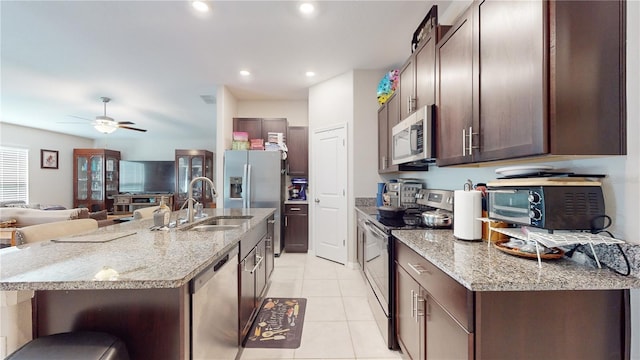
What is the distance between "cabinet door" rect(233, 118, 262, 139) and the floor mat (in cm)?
291

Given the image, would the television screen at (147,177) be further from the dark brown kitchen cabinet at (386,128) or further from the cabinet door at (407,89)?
the cabinet door at (407,89)

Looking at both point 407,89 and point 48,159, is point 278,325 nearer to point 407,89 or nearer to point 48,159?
point 407,89

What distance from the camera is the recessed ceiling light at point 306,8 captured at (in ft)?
7.45

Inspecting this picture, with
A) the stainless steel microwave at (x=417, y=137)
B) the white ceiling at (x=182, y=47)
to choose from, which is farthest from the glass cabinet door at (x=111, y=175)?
the stainless steel microwave at (x=417, y=137)

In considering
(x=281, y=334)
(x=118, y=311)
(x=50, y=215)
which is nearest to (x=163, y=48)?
(x=50, y=215)

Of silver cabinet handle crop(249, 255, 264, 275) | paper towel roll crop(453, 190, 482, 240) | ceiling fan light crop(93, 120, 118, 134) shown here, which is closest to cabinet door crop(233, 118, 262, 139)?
ceiling fan light crop(93, 120, 118, 134)

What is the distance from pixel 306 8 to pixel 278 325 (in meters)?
2.76

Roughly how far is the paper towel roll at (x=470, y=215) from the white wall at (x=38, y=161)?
9.14 meters

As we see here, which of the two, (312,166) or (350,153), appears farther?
(312,166)

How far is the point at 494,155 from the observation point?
4.10 feet

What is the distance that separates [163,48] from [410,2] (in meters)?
2.68

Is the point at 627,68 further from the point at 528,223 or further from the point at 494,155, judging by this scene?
the point at 528,223

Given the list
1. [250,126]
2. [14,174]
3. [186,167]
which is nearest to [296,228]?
[250,126]

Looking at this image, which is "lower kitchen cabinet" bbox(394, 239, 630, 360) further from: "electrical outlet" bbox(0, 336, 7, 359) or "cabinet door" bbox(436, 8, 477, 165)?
"electrical outlet" bbox(0, 336, 7, 359)
